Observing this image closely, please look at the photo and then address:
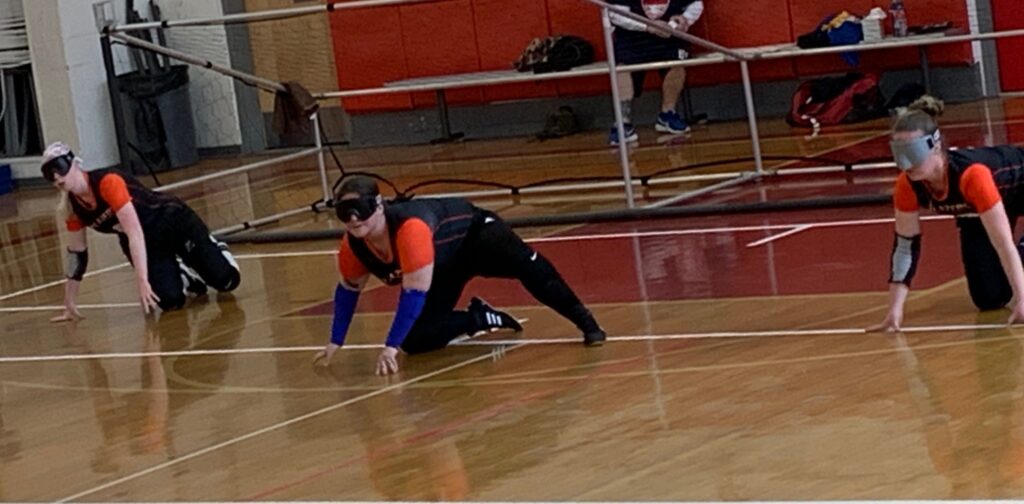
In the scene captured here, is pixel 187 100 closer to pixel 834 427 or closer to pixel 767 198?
pixel 767 198

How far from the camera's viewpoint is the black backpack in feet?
53.7

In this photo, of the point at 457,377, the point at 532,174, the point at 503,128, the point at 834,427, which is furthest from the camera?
the point at 503,128

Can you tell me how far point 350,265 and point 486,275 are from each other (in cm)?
66

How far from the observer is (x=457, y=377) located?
8.07 meters

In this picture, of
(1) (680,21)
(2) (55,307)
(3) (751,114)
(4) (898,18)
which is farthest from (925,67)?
(2) (55,307)

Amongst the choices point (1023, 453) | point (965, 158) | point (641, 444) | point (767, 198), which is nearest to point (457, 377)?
point (641, 444)

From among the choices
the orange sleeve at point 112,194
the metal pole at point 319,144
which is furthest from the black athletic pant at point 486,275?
the metal pole at point 319,144

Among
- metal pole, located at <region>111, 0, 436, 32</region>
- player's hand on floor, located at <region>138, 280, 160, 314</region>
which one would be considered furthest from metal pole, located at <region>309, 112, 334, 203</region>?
player's hand on floor, located at <region>138, 280, 160, 314</region>

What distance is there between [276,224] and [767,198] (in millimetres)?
3794

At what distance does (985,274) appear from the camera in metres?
7.72

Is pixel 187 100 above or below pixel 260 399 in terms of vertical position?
above

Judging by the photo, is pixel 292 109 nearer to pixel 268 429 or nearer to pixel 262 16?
pixel 262 16

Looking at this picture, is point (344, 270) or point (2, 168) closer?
point (344, 270)

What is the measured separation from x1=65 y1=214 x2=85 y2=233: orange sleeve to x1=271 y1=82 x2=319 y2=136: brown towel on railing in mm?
3190
